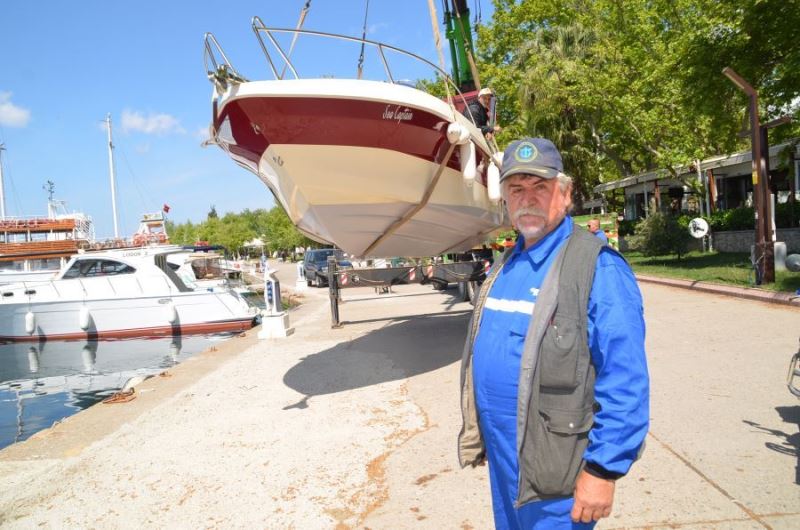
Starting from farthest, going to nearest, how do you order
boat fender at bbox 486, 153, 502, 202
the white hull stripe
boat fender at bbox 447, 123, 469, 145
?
boat fender at bbox 486, 153, 502, 202
boat fender at bbox 447, 123, 469, 145
the white hull stripe

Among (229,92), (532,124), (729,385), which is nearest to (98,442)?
(229,92)

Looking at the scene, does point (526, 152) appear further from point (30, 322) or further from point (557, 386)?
point (30, 322)

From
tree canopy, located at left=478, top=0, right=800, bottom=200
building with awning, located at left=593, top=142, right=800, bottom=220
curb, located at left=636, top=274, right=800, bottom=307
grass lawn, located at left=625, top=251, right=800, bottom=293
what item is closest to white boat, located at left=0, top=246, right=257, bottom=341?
curb, located at left=636, top=274, right=800, bottom=307

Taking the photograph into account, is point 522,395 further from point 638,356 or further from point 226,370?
point 226,370

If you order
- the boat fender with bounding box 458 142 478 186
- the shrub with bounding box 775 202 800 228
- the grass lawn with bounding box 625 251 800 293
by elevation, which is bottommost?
the grass lawn with bounding box 625 251 800 293

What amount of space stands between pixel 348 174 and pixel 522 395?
4.35m

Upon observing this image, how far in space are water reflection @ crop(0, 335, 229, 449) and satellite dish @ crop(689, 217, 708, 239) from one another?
1254 centimetres

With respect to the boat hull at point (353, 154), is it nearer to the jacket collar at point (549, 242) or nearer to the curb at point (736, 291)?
the jacket collar at point (549, 242)

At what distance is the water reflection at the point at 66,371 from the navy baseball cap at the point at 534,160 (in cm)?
701

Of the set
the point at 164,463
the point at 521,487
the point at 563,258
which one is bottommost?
the point at 164,463

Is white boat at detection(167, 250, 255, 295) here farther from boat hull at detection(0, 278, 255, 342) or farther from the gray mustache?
the gray mustache

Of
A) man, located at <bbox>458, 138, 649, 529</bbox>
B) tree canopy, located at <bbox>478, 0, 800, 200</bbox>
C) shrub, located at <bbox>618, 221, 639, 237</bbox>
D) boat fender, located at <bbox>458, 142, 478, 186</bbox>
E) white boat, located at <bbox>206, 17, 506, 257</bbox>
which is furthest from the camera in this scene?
shrub, located at <bbox>618, 221, 639, 237</bbox>

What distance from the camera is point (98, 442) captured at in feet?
14.8

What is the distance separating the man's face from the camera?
1.81 m
